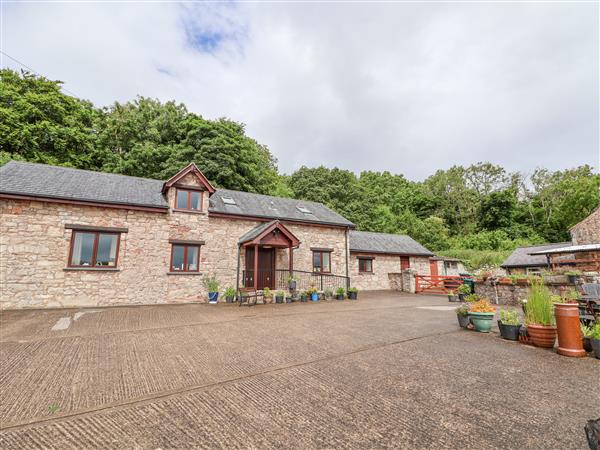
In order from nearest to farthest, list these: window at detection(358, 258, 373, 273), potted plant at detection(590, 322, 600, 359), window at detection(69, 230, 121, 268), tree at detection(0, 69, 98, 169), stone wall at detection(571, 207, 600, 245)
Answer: potted plant at detection(590, 322, 600, 359) → window at detection(69, 230, 121, 268) → window at detection(358, 258, 373, 273) → stone wall at detection(571, 207, 600, 245) → tree at detection(0, 69, 98, 169)

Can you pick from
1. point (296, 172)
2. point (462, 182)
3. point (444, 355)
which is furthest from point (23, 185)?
point (462, 182)

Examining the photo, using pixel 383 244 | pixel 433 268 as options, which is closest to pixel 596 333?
pixel 383 244

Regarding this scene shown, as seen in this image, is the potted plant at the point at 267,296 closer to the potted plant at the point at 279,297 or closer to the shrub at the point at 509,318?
the potted plant at the point at 279,297

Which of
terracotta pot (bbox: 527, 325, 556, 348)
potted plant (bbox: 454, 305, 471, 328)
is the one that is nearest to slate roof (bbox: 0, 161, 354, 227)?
potted plant (bbox: 454, 305, 471, 328)

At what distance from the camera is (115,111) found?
26.0m

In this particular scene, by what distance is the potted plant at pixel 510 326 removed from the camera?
5805mm

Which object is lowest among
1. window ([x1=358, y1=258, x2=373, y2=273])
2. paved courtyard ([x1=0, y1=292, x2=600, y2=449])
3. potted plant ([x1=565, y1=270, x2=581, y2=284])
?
paved courtyard ([x1=0, y1=292, x2=600, y2=449])

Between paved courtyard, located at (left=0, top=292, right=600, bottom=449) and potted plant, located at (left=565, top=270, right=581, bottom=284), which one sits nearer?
paved courtyard, located at (left=0, top=292, right=600, bottom=449)

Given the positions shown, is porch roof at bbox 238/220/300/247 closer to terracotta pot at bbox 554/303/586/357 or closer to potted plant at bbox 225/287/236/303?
potted plant at bbox 225/287/236/303

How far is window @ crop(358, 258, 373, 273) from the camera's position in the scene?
59.4ft

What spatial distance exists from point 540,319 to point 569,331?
23.4 inches

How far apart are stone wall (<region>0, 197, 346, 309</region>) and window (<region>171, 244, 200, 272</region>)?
23 centimetres

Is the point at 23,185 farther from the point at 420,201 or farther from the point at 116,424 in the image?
the point at 420,201

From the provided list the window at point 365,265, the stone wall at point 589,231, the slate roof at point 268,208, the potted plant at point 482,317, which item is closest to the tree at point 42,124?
the slate roof at point 268,208
